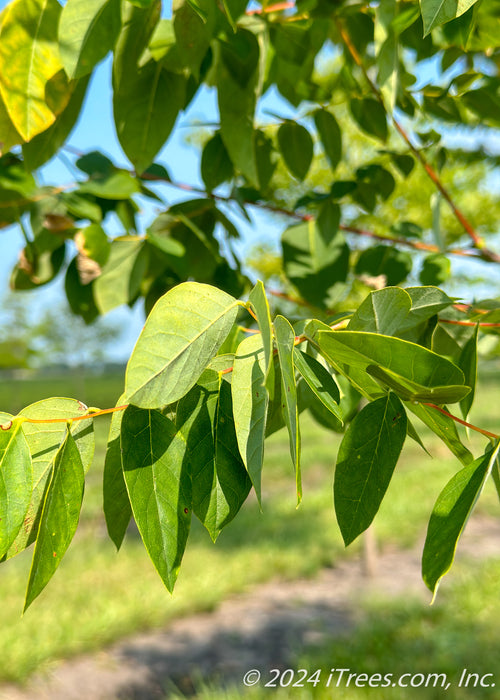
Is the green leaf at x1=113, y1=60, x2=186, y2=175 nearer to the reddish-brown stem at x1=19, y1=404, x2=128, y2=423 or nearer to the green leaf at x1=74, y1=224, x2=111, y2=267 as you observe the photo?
the green leaf at x1=74, y1=224, x2=111, y2=267

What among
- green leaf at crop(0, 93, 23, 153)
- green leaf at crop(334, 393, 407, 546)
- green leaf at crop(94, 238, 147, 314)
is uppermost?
green leaf at crop(0, 93, 23, 153)

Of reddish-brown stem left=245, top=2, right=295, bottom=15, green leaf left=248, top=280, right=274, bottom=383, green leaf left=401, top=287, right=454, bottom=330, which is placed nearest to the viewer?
green leaf left=248, top=280, right=274, bottom=383

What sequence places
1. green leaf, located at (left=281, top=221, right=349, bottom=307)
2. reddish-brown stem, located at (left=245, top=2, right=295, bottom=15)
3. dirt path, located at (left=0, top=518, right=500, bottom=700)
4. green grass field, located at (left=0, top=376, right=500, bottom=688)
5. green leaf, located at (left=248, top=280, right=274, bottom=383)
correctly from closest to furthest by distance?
green leaf, located at (left=248, top=280, right=274, bottom=383) < reddish-brown stem, located at (left=245, top=2, right=295, bottom=15) < green leaf, located at (left=281, top=221, right=349, bottom=307) < dirt path, located at (left=0, top=518, right=500, bottom=700) < green grass field, located at (left=0, top=376, right=500, bottom=688)

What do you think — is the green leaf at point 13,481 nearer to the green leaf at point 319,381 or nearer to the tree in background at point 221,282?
the tree in background at point 221,282

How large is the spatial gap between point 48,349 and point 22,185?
15.8 metres

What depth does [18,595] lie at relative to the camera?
11.0 feet

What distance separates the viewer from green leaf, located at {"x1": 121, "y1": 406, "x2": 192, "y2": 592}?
390 millimetres

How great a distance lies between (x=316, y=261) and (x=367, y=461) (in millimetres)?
523

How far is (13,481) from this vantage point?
0.38 meters

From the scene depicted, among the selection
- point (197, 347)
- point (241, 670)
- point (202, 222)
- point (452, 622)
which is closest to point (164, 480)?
point (197, 347)

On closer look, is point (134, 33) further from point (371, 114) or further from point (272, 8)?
point (371, 114)

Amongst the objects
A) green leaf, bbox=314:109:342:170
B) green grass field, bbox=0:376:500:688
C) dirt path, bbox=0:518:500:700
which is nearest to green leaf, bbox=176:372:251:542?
green leaf, bbox=314:109:342:170

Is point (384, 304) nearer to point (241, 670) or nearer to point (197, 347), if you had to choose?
point (197, 347)

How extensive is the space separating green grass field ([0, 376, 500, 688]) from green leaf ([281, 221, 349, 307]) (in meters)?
1.91
